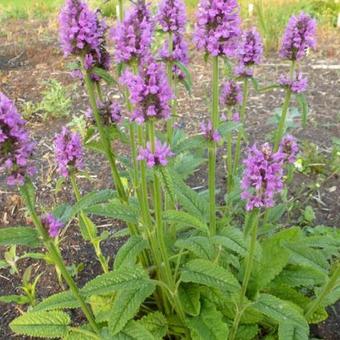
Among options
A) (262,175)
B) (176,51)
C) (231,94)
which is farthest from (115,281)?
(231,94)

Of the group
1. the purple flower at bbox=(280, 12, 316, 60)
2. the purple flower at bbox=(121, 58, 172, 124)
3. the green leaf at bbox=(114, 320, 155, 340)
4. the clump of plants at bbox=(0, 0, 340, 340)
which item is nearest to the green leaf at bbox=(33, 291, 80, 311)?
A: the clump of plants at bbox=(0, 0, 340, 340)

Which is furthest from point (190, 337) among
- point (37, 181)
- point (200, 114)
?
point (200, 114)

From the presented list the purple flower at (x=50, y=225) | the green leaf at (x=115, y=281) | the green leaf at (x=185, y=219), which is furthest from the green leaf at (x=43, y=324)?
the green leaf at (x=185, y=219)

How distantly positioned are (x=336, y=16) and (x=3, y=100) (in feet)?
22.7

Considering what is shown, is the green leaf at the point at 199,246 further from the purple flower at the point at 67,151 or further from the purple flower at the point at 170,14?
the purple flower at the point at 170,14

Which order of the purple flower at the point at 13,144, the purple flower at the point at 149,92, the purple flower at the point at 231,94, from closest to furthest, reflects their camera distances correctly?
the purple flower at the point at 13,144 < the purple flower at the point at 149,92 < the purple flower at the point at 231,94

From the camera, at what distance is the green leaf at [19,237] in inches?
75.5

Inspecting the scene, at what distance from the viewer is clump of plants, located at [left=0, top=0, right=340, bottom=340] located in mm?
1835

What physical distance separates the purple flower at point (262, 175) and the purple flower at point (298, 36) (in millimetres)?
1050

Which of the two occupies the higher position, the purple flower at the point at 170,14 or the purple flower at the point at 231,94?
the purple flower at the point at 170,14

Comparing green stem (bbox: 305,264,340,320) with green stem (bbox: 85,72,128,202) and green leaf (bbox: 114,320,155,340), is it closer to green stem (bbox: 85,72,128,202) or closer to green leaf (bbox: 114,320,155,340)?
green leaf (bbox: 114,320,155,340)

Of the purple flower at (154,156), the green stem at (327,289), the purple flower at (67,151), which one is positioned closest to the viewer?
the purple flower at (154,156)

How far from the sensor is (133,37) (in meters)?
1.91

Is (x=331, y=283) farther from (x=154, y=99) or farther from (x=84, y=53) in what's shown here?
(x=84, y=53)
